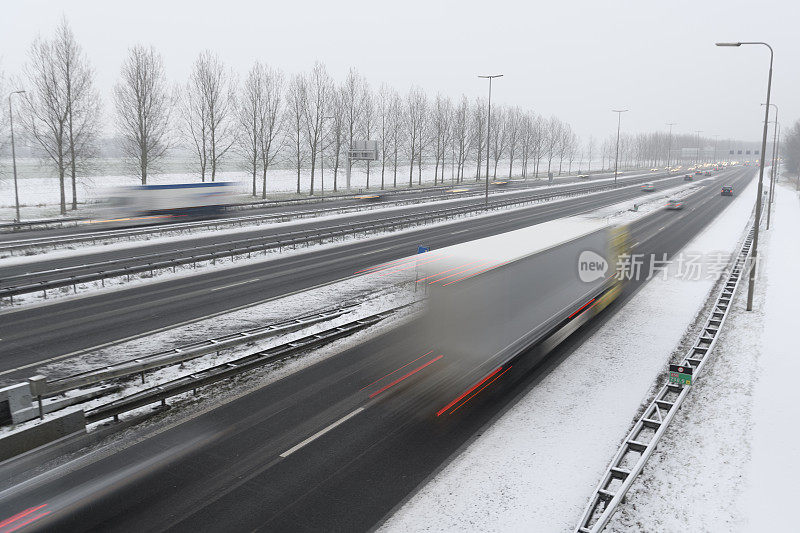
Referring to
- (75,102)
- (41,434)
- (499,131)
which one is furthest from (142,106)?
(499,131)

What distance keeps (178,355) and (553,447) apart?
9053 mm

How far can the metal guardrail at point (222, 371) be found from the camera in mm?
10625

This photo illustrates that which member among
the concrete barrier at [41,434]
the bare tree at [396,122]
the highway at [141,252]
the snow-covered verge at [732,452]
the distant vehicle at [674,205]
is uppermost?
the bare tree at [396,122]

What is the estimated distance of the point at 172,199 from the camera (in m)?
39.8

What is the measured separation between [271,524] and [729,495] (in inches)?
309

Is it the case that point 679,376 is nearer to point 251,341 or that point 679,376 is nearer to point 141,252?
point 251,341

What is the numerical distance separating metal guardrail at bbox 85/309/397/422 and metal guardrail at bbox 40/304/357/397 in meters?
0.55

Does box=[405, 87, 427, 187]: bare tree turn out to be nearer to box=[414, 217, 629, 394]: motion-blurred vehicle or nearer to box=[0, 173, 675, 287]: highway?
box=[0, 173, 675, 287]: highway

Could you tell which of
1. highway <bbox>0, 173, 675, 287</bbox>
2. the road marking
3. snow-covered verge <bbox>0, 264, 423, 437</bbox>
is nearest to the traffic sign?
snow-covered verge <bbox>0, 264, 423, 437</bbox>

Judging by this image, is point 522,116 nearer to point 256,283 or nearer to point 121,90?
point 121,90

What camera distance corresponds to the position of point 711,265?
28047 mm

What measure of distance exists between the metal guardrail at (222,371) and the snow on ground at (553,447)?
6.27 metres

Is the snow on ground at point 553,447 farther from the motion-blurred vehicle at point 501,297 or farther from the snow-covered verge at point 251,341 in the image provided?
the snow-covered verge at point 251,341

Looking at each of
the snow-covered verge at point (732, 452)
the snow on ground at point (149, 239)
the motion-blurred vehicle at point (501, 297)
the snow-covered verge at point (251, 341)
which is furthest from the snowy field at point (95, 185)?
the snow-covered verge at point (732, 452)
